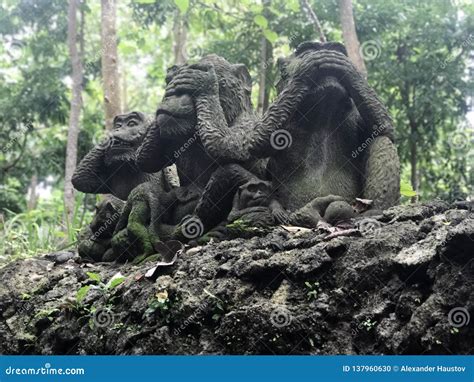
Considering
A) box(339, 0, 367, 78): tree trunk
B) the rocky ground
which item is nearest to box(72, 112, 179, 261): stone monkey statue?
the rocky ground

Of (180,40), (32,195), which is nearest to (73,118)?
(180,40)

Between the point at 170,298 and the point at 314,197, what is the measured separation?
1.68 m

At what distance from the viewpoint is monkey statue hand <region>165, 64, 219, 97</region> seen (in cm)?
595

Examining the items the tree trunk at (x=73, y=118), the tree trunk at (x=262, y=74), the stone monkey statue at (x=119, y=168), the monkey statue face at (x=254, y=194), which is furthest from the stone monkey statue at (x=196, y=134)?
the tree trunk at (x=262, y=74)

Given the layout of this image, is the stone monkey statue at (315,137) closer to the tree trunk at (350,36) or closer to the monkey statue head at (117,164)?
the monkey statue head at (117,164)

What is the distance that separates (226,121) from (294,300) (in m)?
2.53

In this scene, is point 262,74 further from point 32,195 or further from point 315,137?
point 32,195

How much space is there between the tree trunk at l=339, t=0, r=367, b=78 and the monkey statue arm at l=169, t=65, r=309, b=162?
3.41 meters

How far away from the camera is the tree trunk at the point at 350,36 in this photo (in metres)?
8.95

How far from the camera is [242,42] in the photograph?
482 inches

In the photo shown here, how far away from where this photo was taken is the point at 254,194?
17.6 ft

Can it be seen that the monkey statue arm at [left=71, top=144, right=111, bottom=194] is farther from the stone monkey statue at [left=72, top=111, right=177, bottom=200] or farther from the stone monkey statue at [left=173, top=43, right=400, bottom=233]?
the stone monkey statue at [left=173, top=43, right=400, bottom=233]

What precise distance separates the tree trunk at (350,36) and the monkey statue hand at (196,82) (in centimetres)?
339

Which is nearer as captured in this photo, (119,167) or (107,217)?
(107,217)
